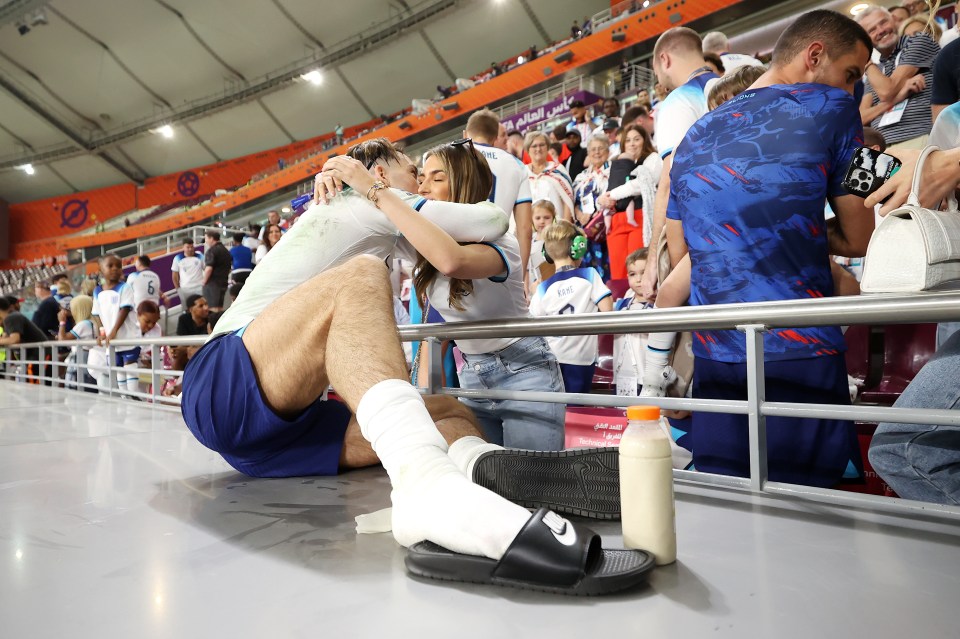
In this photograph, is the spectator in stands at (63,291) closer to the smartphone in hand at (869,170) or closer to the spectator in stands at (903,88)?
the spectator in stands at (903,88)

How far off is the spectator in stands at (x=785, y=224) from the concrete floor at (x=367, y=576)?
0.60 feet

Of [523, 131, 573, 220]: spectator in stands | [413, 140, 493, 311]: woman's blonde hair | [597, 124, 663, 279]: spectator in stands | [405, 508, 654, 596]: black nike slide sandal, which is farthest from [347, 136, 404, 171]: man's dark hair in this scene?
[523, 131, 573, 220]: spectator in stands

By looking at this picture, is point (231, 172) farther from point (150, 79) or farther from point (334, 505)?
point (334, 505)

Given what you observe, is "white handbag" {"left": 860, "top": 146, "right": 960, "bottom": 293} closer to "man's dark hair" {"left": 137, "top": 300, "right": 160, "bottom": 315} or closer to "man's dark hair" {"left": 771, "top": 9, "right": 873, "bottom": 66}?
"man's dark hair" {"left": 771, "top": 9, "right": 873, "bottom": 66}

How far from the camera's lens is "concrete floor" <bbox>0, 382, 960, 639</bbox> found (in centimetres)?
79

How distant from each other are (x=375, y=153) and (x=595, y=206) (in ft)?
13.6

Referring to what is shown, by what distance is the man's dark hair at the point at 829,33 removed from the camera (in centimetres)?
143

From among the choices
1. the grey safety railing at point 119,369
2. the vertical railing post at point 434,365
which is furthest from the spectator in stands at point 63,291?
the vertical railing post at point 434,365

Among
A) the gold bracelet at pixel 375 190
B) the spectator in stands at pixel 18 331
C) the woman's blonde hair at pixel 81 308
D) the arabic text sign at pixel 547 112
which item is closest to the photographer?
the gold bracelet at pixel 375 190

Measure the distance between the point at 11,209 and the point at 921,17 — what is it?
97.8 feet

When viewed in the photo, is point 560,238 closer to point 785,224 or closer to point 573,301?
point 573,301

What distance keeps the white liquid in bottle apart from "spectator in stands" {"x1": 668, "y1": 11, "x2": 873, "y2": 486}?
60cm

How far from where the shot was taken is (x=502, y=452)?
127 cm

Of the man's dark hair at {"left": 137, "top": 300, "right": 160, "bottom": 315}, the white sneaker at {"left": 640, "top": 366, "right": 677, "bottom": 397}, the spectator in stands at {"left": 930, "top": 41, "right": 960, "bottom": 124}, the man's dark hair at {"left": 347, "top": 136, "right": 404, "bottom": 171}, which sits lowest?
the white sneaker at {"left": 640, "top": 366, "right": 677, "bottom": 397}
